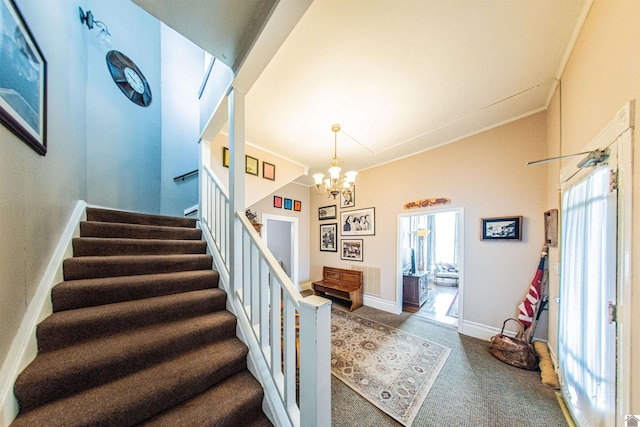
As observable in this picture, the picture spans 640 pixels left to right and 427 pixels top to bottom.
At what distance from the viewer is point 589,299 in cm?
123

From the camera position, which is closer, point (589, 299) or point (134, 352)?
point (134, 352)

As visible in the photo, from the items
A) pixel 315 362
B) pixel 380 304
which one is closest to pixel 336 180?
pixel 315 362

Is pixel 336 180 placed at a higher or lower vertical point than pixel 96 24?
lower

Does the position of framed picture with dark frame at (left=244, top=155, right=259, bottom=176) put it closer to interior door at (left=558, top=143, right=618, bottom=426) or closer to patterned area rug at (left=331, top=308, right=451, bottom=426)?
patterned area rug at (left=331, top=308, right=451, bottom=426)

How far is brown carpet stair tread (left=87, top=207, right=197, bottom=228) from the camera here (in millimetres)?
1930

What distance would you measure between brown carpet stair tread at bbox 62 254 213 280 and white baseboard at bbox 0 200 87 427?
7 cm

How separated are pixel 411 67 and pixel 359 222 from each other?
285 centimetres

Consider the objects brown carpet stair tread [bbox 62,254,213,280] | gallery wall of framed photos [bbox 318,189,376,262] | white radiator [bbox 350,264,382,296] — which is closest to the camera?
brown carpet stair tread [bbox 62,254,213,280]

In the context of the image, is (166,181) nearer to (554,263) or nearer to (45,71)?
(45,71)

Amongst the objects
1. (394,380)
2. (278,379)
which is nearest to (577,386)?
(394,380)

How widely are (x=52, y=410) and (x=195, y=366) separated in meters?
0.53

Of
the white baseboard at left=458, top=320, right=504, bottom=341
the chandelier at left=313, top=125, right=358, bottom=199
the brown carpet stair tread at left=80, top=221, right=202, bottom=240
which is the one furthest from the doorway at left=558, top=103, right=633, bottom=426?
the brown carpet stair tread at left=80, top=221, right=202, bottom=240

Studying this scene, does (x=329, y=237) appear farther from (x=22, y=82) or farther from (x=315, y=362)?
(x=22, y=82)

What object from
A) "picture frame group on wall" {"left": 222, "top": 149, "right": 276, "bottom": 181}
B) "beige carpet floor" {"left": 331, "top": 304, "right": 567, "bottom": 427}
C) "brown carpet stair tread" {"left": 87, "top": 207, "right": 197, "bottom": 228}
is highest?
"picture frame group on wall" {"left": 222, "top": 149, "right": 276, "bottom": 181}
